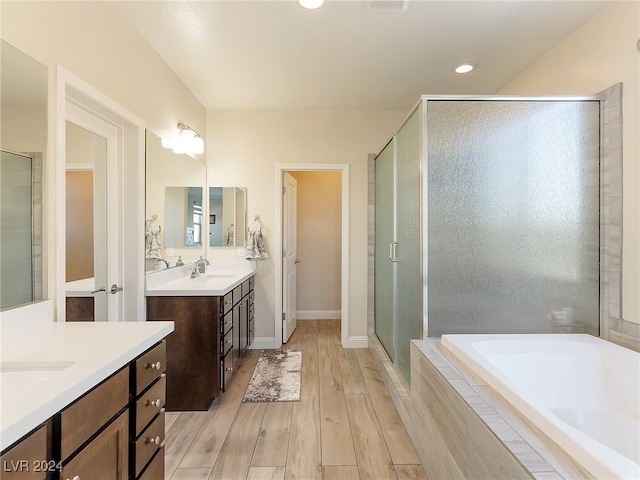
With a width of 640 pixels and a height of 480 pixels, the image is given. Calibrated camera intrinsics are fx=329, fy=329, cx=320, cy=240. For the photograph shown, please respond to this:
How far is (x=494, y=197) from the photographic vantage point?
1.94 meters

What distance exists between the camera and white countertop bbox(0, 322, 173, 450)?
2.44 feet

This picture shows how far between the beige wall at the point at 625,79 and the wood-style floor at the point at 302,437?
1521mm

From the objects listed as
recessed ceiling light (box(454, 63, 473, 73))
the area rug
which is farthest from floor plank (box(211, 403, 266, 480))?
recessed ceiling light (box(454, 63, 473, 73))

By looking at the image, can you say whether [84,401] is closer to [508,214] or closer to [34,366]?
[34,366]

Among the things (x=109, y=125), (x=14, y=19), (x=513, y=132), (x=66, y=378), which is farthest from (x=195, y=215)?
(x=513, y=132)

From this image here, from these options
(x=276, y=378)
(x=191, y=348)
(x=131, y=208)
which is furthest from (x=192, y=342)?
(x=131, y=208)

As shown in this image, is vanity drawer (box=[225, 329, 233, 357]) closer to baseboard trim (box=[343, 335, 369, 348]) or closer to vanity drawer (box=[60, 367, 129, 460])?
vanity drawer (box=[60, 367, 129, 460])

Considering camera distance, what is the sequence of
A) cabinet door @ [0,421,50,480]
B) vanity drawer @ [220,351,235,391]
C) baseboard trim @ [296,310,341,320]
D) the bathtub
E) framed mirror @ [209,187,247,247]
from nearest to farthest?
1. cabinet door @ [0,421,50,480]
2. the bathtub
3. vanity drawer @ [220,351,235,391]
4. framed mirror @ [209,187,247,247]
5. baseboard trim @ [296,310,341,320]

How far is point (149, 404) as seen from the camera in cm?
127

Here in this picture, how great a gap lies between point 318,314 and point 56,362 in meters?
4.03

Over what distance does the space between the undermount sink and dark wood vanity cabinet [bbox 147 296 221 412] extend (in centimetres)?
124

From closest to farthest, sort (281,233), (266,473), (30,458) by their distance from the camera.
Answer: (30,458) → (266,473) → (281,233)

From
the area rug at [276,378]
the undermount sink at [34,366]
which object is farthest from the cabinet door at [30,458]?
the area rug at [276,378]

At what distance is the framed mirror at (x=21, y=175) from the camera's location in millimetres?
1245
